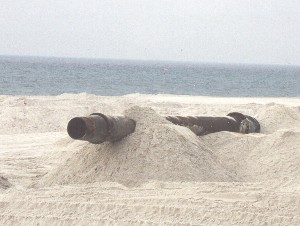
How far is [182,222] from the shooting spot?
587 cm

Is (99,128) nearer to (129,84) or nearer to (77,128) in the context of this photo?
(77,128)

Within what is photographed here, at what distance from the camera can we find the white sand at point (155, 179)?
609cm

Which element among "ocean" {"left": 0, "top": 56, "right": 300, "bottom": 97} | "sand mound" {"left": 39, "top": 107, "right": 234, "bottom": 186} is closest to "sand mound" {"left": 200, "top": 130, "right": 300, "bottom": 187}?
"sand mound" {"left": 39, "top": 107, "right": 234, "bottom": 186}

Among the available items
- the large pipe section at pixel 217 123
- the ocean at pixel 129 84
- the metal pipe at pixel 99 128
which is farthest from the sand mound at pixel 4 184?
the ocean at pixel 129 84

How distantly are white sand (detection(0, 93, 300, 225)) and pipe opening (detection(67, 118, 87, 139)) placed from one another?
0.68 metres

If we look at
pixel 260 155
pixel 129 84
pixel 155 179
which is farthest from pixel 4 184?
pixel 129 84

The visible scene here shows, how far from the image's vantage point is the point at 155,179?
7.69m

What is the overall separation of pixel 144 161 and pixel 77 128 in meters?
1.13

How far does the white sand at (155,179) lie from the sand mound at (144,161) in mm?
15

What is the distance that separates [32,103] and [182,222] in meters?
15.6

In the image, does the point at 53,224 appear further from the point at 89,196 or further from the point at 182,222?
the point at 182,222

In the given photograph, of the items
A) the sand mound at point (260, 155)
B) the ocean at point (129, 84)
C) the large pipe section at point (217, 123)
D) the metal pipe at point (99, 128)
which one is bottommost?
the ocean at point (129, 84)

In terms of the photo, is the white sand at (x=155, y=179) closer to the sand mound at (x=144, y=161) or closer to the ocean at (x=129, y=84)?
the sand mound at (x=144, y=161)

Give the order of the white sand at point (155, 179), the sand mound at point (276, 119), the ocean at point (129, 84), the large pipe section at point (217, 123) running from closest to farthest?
the white sand at point (155, 179) → the large pipe section at point (217, 123) → the sand mound at point (276, 119) → the ocean at point (129, 84)
